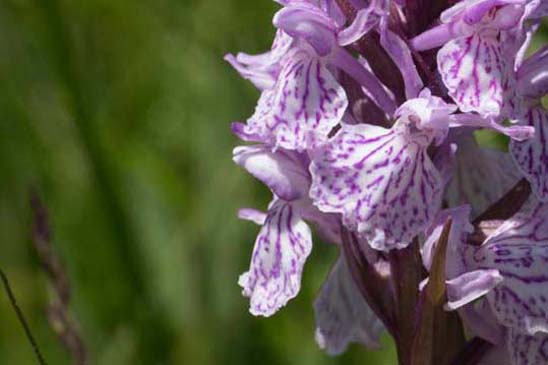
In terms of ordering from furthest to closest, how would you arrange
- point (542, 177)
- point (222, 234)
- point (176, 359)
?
point (222, 234)
point (176, 359)
point (542, 177)

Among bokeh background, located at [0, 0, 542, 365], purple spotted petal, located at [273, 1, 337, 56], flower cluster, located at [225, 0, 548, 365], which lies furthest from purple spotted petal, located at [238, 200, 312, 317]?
bokeh background, located at [0, 0, 542, 365]

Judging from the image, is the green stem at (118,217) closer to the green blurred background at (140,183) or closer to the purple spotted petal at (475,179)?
the green blurred background at (140,183)

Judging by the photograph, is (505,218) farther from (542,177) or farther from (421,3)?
(421,3)

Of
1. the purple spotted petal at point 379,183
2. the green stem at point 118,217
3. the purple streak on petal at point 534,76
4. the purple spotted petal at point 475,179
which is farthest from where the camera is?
the green stem at point 118,217

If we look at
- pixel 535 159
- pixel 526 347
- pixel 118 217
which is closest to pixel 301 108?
pixel 535 159

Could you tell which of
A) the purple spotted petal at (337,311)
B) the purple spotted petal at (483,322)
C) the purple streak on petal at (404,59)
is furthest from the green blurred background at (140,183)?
the purple streak on petal at (404,59)

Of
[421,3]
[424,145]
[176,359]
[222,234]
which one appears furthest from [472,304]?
[222,234]
